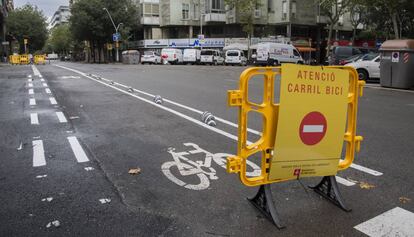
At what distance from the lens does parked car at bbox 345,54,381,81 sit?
19859mm

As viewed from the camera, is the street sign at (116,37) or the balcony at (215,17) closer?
the street sign at (116,37)

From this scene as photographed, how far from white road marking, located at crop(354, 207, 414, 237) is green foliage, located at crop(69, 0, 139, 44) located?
60.5 m

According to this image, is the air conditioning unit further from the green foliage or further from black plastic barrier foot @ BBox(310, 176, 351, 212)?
black plastic barrier foot @ BBox(310, 176, 351, 212)

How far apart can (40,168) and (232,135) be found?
314 centimetres

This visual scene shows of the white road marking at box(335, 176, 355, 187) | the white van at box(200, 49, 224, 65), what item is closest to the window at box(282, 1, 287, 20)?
the white van at box(200, 49, 224, 65)

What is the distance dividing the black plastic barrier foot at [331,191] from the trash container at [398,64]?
1348 centimetres

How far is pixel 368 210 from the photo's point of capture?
3920 millimetres

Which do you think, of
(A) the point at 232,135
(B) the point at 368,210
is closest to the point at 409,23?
(A) the point at 232,135

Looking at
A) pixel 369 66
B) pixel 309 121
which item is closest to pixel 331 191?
pixel 309 121

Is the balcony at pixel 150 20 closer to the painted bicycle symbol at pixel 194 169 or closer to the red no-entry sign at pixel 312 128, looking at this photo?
the painted bicycle symbol at pixel 194 169

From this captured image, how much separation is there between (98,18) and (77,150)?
58.4 meters

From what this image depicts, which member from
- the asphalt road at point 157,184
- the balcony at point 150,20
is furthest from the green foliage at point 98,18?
the asphalt road at point 157,184

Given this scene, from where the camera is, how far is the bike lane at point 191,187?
3594 millimetres

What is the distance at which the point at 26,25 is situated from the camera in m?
76.2
